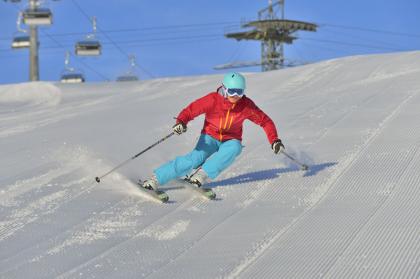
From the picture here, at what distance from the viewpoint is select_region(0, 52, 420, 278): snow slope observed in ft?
11.4

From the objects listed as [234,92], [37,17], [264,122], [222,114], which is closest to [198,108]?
[222,114]

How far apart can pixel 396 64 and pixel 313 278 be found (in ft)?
30.3

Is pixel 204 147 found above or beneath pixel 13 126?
above

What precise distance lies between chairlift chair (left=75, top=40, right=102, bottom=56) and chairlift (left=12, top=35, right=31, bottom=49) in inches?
111

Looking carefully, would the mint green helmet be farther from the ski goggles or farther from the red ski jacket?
the red ski jacket

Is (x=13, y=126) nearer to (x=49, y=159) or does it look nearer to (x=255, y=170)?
(x=49, y=159)

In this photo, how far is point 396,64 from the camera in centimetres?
1173

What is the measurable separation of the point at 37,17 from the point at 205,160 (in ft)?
79.2

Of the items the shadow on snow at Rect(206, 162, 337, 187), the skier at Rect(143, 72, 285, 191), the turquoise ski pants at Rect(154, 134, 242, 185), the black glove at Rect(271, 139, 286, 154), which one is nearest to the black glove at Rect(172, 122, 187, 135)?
the skier at Rect(143, 72, 285, 191)

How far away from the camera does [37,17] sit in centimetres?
2794

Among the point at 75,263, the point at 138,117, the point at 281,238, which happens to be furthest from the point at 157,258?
the point at 138,117

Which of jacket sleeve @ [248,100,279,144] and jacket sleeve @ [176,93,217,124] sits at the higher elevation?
jacket sleeve @ [176,93,217,124]

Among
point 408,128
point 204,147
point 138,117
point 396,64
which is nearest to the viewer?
point 204,147

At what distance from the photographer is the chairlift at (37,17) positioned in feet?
91.2
